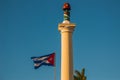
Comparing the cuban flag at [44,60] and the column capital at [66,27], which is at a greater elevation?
the column capital at [66,27]

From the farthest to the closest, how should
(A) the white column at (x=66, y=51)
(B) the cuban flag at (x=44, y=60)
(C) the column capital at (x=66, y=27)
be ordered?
(B) the cuban flag at (x=44, y=60), (C) the column capital at (x=66, y=27), (A) the white column at (x=66, y=51)

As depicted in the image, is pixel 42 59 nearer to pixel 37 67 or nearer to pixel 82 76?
pixel 37 67

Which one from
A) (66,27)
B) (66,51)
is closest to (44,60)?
(66,51)

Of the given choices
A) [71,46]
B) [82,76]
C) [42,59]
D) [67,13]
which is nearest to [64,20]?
[67,13]

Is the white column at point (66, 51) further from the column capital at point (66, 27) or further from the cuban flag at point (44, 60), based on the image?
the cuban flag at point (44, 60)

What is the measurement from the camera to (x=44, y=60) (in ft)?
118

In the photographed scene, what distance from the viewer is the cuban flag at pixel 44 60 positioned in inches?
1400

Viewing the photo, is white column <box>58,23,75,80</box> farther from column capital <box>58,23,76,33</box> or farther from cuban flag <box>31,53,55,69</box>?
cuban flag <box>31,53,55,69</box>

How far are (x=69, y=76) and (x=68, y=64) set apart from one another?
1.20 metres

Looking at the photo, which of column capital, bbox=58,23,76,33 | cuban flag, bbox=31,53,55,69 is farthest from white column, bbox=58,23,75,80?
cuban flag, bbox=31,53,55,69

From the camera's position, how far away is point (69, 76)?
3094cm

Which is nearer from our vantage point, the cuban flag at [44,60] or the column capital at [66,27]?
the column capital at [66,27]

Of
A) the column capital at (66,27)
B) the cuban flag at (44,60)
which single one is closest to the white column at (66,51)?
the column capital at (66,27)

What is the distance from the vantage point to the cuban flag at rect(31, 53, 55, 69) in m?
35.6
